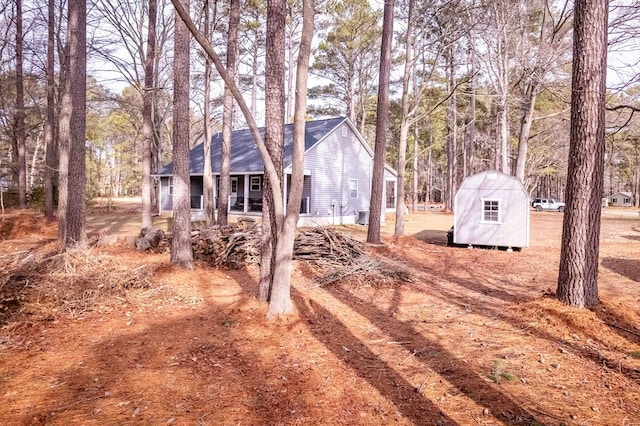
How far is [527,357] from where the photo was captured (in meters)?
4.19

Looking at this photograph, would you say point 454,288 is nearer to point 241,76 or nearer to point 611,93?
point 611,93

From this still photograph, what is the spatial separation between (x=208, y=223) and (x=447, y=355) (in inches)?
487

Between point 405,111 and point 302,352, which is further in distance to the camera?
point 405,111

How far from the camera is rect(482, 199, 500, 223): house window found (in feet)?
42.4

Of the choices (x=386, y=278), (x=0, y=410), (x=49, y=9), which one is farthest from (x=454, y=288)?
(x=49, y=9)

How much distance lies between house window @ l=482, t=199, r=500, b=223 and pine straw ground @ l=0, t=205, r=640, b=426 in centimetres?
519

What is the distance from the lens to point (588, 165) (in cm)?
536

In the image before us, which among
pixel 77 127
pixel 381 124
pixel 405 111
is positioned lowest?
pixel 77 127

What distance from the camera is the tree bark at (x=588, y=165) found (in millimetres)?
5355

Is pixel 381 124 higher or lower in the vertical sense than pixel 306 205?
higher

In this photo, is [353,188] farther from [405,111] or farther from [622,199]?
[622,199]

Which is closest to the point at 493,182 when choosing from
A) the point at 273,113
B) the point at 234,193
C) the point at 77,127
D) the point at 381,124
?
the point at 381,124

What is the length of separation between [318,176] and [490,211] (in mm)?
9324

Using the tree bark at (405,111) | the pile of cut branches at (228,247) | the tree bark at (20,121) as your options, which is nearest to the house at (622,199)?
the tree bark at (405,111)
